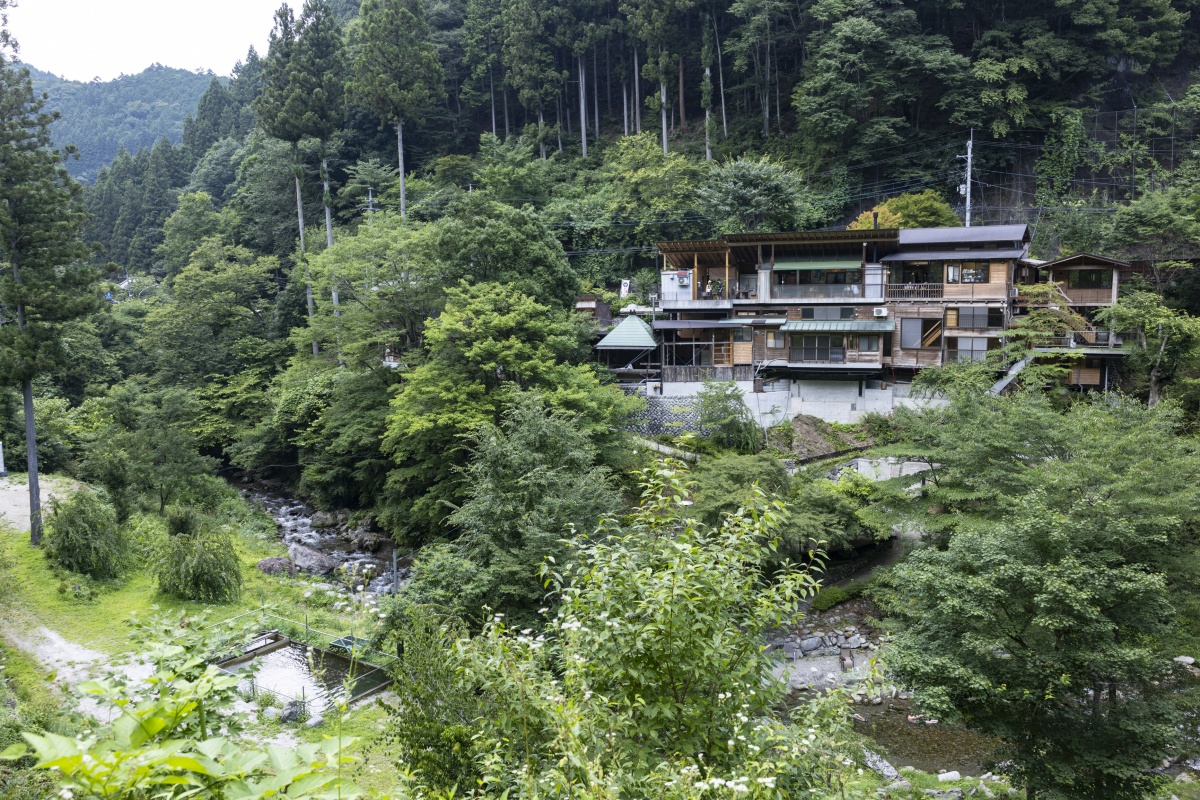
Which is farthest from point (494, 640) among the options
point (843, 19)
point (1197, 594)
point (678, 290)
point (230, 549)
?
point (843, 19)

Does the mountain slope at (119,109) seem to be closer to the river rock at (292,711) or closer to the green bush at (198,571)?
the green bush at (198,571)

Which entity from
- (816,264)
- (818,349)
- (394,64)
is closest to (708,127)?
(816,264)

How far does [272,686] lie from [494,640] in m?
8.84

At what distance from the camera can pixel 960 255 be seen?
24.6 metres

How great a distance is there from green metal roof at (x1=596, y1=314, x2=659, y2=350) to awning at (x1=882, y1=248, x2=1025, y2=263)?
9.56m

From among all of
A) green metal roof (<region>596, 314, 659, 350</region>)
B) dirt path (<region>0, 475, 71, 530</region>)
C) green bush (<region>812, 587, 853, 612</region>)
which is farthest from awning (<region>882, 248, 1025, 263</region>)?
dirt path (<region>0, 475, 71, 530</region>)

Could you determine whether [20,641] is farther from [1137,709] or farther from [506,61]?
[506,61]

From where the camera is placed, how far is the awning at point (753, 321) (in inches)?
1036

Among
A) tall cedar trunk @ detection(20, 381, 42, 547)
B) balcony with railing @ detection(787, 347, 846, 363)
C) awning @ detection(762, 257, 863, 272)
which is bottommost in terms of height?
tall cedar trunk @ detection(20, 381, 42, 547)

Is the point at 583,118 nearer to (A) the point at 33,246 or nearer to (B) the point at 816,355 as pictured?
(B) the point at 816,355

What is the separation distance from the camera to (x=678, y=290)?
28.6 meters

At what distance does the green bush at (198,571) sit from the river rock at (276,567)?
315 cm

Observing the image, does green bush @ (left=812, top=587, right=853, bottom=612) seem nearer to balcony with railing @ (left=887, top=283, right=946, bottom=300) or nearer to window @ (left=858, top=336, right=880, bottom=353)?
window @ (left=858, top=336, right=880, bottom=353)

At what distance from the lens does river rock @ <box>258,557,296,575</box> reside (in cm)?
1886
